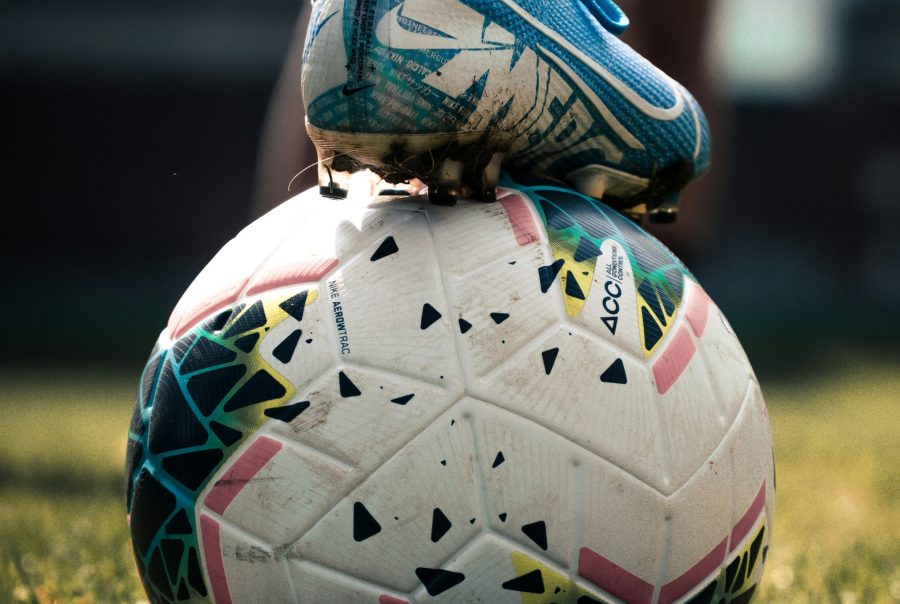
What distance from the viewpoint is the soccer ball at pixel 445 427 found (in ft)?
4.79

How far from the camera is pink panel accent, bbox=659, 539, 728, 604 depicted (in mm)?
1571

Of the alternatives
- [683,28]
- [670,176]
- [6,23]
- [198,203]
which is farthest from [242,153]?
[670,176]

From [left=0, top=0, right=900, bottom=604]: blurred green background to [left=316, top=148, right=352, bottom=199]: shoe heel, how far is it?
222 centimetres

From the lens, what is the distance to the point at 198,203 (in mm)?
7250

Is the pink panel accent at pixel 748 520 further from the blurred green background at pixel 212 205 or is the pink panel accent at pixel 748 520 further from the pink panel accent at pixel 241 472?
the blurred green background at pixel 212 205

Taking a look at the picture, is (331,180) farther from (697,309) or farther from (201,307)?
(697,309)

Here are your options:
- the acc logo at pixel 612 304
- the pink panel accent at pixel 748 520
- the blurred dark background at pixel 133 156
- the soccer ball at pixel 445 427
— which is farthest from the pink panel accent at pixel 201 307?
the blurred dark background at pixel 133 156

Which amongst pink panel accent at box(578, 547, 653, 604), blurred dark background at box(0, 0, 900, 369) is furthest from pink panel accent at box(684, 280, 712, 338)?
blurred dark background at box(0, 0, 900, 369)

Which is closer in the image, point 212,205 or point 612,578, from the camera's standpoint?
point 612,578

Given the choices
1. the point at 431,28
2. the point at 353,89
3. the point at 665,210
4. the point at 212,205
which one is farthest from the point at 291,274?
the point at 212,205

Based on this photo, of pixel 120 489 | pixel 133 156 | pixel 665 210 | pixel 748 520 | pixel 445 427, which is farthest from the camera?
pixel 133 156

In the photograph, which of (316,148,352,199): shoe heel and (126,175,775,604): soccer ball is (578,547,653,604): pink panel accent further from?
(316,148,352,199): shoe heel

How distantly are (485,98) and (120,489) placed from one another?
207 cm

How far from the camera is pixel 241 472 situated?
4.94 feet
